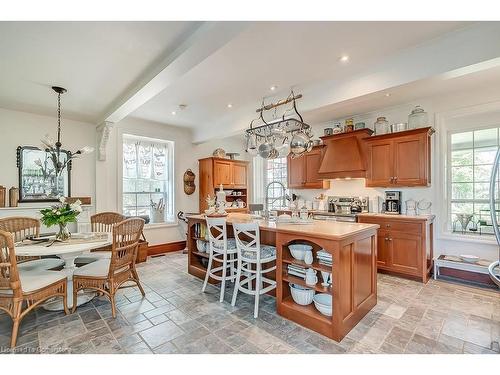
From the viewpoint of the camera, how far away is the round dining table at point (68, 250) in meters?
2.39

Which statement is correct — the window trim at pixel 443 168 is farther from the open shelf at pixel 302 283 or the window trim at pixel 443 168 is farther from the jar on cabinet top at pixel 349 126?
the open shelf at pixel 302 283

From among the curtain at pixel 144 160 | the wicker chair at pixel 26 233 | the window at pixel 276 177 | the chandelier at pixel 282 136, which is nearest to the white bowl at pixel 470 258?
the chandelier at pixel 282 136

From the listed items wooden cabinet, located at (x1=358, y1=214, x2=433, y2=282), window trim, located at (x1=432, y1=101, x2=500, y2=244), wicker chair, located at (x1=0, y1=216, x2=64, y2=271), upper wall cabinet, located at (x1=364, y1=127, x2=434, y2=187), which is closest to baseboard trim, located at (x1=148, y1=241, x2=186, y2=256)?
wicker chair, located at (x1=0, y1=216, x2=64, y2=271)

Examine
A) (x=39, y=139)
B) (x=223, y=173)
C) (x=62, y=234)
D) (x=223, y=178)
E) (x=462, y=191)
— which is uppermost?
(x=39, y=139)

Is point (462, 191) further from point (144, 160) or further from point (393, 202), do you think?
point (144, 160)

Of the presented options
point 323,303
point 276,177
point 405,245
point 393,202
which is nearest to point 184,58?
point 323,303

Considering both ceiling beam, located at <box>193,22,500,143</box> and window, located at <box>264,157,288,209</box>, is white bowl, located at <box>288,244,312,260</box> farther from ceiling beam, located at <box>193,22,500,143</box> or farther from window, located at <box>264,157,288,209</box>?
window, located at <box>264,157,288,209</box>

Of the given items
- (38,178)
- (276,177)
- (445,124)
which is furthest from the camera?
(276,177)

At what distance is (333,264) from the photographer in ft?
6.95

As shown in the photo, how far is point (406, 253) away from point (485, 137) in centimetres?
207

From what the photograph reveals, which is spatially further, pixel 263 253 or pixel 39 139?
pixel 39 139

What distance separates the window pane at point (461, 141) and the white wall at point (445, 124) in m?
0.13

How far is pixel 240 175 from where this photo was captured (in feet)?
20.8
